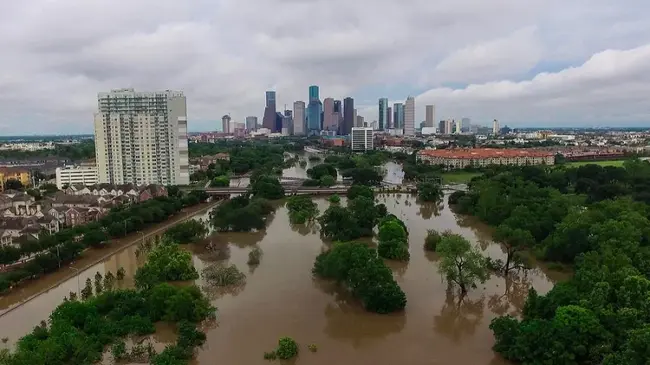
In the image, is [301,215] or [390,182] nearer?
[301,215]

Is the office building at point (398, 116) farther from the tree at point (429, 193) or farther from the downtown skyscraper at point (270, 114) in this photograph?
the tree at point (429, 193)

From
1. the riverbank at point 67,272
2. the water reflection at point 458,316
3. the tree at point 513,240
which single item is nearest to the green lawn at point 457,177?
the tree at point 513,240

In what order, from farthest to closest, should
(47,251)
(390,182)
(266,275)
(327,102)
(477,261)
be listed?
(327,102), (390,182), (47,251), (266,275), (477,261)

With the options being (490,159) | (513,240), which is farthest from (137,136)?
(490,159)

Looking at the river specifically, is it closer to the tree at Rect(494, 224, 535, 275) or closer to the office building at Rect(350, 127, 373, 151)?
the tree at Rect(494, 224, 535, 275)

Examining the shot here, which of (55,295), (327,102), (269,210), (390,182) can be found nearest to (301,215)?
(269,210)

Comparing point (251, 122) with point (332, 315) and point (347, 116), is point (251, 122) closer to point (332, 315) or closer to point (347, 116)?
point (347, 116)

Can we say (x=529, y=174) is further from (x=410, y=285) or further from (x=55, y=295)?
(x=55, y=295)
